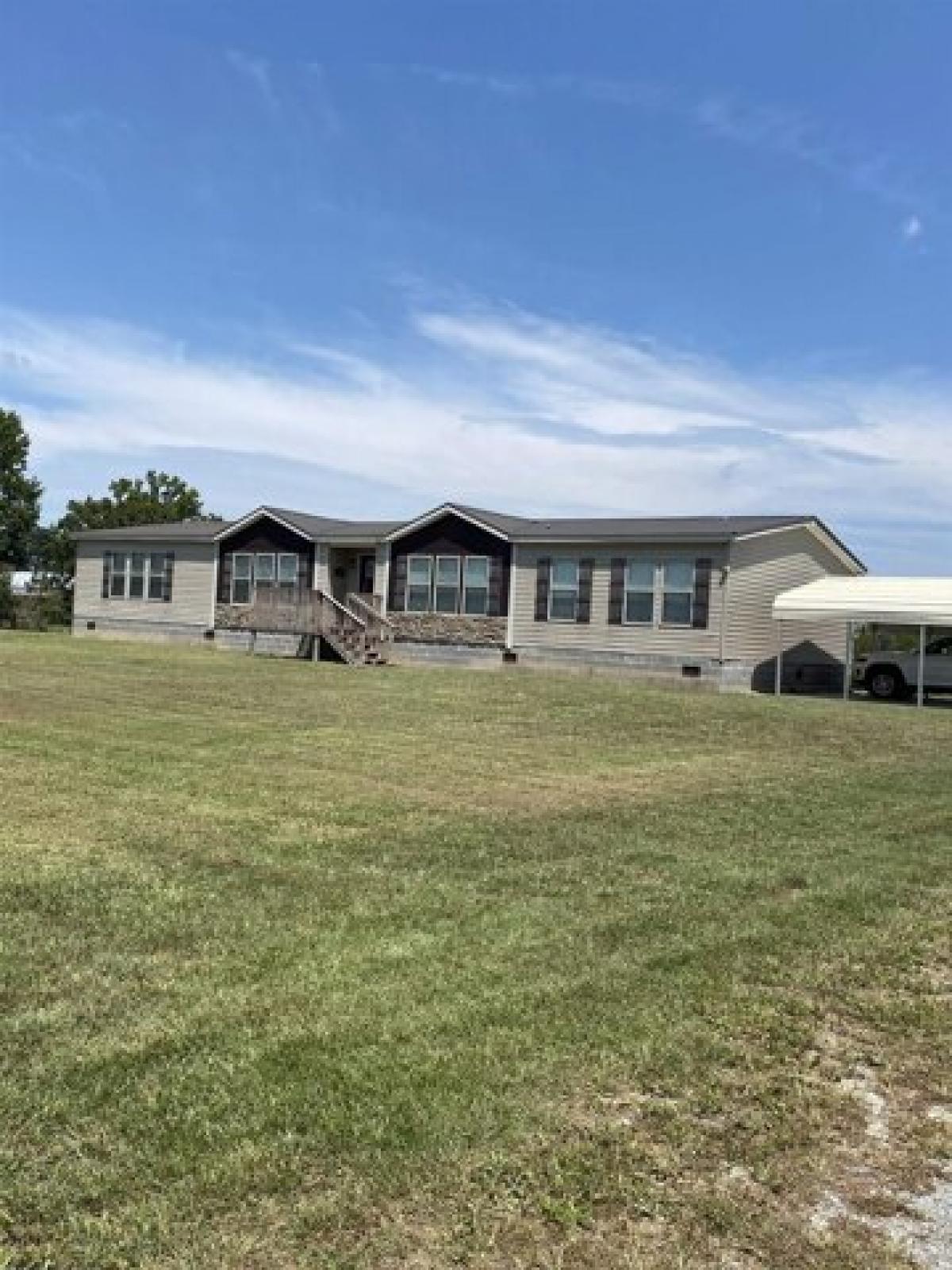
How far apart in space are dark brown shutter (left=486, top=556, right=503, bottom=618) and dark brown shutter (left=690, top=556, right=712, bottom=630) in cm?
489

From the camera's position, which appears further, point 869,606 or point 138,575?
point 138,575

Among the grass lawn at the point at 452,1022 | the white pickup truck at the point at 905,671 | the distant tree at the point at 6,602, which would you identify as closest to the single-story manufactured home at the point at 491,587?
the white pickup truck at the point at 905,671

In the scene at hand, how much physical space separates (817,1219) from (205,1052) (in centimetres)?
189

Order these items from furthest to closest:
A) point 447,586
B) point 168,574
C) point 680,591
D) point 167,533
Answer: point 167,533 → point 168,574 → point 447,586 → point 680,591

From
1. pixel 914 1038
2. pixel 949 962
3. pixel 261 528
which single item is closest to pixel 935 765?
pixel 949 962

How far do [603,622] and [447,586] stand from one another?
4.29 meters

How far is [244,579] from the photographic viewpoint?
102ft

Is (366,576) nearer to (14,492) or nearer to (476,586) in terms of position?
(476,586)

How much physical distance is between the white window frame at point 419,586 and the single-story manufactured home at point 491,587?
4 cm

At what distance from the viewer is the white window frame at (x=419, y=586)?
92.8 ft

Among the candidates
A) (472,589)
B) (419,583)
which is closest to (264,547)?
(419,583)

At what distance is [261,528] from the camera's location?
102 ft

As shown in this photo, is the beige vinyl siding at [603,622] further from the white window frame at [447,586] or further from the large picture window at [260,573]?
the large picture window at [260,573]

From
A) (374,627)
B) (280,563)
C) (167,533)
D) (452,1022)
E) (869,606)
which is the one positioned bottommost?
(452,1022)
